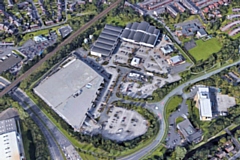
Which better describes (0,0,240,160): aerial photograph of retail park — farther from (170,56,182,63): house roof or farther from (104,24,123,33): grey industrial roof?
(104,24,123,33): grey industrial roof

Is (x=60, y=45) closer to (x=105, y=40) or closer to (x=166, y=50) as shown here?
(x=105, y=40)

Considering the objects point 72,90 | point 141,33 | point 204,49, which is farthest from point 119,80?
point 204,49

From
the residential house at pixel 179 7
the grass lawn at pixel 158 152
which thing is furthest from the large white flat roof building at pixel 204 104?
the residential house at pixel 179 7

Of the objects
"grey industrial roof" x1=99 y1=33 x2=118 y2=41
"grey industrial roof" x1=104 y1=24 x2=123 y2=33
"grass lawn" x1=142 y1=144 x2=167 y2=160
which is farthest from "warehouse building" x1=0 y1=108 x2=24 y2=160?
"grey industrial roof" x1=104 y1=24 x2=123 y2=33

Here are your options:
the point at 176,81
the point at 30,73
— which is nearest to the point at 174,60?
the point at 176,81

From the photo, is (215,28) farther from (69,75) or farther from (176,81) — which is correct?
(69,75)

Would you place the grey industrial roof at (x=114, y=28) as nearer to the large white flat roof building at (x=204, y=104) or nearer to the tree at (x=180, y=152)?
the large white flat roof building at (x=204, y=104)

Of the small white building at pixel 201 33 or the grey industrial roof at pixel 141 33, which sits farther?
the small white building at pixel 201 33
